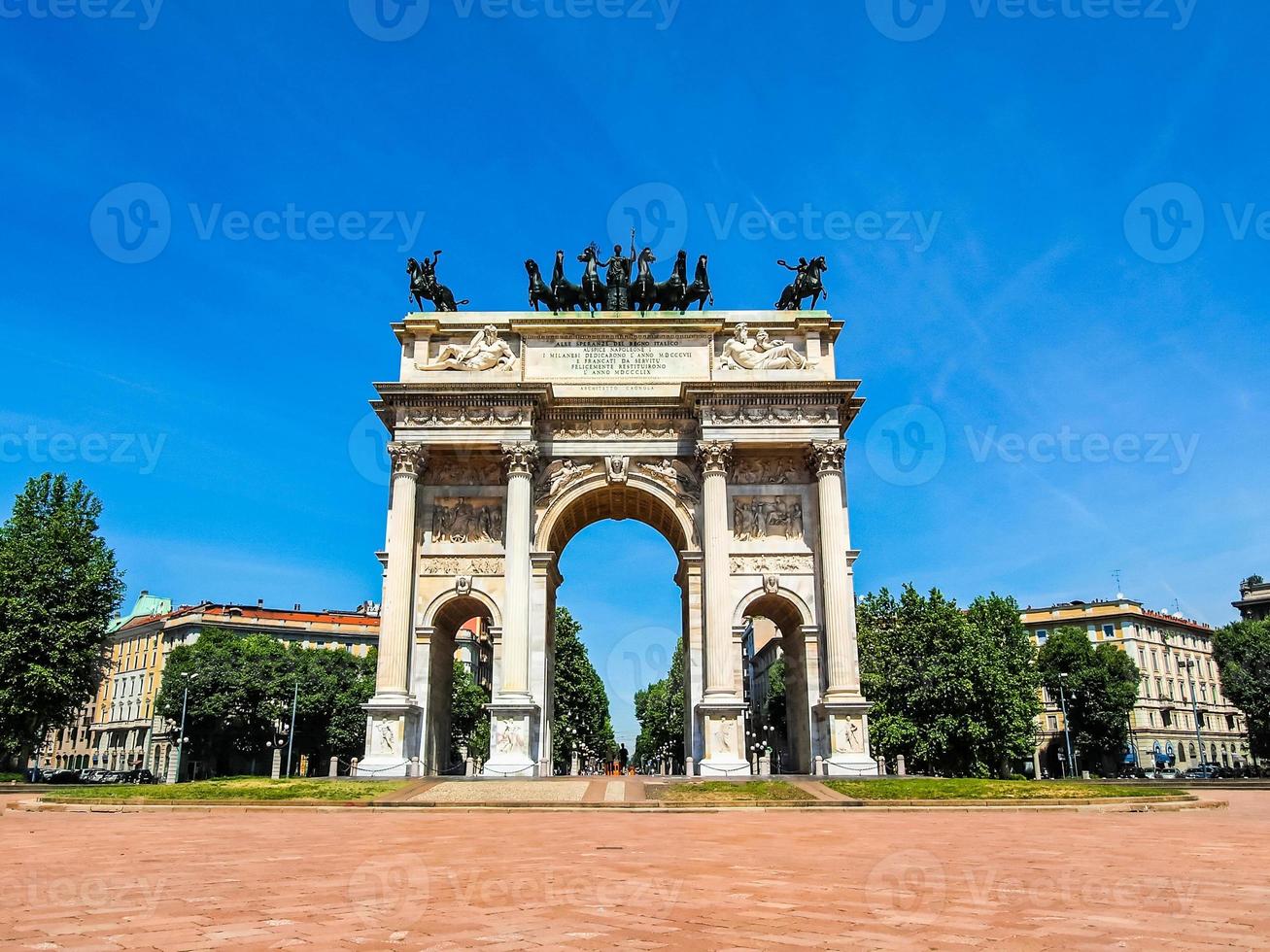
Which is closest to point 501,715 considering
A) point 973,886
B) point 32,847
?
point 32,847

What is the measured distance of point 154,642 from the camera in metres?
99.4

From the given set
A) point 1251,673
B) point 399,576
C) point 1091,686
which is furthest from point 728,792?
point 1091,686

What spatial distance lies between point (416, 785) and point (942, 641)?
126 feet

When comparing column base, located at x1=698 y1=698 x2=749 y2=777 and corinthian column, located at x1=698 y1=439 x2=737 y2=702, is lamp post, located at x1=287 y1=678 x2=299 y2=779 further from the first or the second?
column base, located at x1=698 y1=698 x2=749 y2=777

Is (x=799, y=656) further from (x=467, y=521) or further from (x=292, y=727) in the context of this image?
(x=292, y=727)

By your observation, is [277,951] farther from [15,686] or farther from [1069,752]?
[1069,752]

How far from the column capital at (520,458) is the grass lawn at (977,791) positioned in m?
16.9

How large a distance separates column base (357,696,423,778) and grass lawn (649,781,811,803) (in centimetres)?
1119

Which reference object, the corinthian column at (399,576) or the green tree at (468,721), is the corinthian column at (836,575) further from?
the green tree at (468,721)

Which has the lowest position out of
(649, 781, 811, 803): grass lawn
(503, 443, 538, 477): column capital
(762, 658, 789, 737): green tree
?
(649, 781, 811, 803): grass lawn

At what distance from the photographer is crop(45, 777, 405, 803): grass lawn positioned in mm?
25203

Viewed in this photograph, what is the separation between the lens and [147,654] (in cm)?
10019

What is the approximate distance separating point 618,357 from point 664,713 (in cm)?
7310

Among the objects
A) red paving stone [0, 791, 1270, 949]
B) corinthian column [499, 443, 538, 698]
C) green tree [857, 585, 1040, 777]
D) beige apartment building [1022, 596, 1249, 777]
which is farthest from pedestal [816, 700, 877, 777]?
beige apartment building [1022, 596, 1249, 777]
